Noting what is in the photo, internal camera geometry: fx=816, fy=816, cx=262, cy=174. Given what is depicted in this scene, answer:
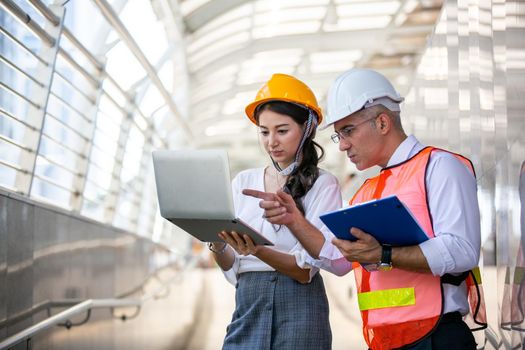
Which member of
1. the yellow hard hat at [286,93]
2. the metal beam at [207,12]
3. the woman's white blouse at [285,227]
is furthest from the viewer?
the metal beam at [207,12]

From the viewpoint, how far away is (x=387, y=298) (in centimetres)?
299

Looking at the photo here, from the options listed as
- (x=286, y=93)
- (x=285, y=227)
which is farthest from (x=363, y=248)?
(x=286, y=93)

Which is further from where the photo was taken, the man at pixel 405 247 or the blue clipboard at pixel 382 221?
the man at pixel 405 247

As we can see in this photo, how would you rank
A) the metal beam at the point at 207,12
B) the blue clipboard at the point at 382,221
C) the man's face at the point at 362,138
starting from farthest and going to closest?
the metal beam at the point at 207,12 → the man's face at the point at 362,138 → the blue clipboard at the point at 382,221

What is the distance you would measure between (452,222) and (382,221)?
0.80ft

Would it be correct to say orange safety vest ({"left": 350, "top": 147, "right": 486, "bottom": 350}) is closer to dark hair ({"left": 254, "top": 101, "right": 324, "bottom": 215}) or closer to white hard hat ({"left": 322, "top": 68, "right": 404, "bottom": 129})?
white hard hat ({"left": 322, "top": 68, "right": 404, "bottom": 129})

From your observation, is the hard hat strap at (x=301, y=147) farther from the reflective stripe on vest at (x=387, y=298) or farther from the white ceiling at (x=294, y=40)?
the white ceiling at (x=294, y=40)

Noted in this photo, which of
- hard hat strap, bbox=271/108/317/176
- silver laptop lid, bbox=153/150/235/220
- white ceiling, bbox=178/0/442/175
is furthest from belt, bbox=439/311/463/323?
white ceiling, bbox=178/0/442/175

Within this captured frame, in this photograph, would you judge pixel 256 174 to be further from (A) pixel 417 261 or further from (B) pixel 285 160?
(A) pixel 417 261

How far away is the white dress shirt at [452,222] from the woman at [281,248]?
0.63 m

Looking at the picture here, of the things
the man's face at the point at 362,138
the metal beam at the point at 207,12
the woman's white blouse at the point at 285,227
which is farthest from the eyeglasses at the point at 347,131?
the metal beam at the point at 207,12

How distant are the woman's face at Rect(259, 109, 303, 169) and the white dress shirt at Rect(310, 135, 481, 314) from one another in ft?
2.46

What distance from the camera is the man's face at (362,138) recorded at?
10.5ft

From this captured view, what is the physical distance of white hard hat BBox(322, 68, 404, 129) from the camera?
10.6ft
